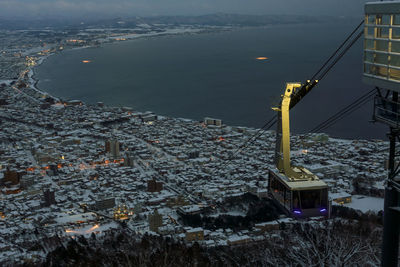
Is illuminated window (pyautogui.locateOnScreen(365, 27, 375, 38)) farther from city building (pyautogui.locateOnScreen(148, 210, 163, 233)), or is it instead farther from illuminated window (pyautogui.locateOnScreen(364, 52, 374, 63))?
city building (pyautogui.locateOnScreen(148, 210, 163, 233))

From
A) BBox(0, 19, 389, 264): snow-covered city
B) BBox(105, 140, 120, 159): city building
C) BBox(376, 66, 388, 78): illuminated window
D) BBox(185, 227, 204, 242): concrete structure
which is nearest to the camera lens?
BBox(376, 66, 388, 78): illuminated window

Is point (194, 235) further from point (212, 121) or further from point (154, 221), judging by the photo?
point (212, 121)

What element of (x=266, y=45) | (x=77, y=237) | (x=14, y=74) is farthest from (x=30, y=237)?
(x=266, y=45)

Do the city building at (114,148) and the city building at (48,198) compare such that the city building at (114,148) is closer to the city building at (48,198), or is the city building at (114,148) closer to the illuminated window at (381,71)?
the city building at (48,198)

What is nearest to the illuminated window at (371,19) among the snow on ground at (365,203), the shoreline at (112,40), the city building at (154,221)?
the city building at (154,221)

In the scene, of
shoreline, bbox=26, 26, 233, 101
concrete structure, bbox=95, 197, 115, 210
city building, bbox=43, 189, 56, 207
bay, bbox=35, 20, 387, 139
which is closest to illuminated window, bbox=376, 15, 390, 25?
concrete structure, bbox=95, 197, 115, 210

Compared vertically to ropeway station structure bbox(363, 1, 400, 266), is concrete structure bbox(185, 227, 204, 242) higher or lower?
lower

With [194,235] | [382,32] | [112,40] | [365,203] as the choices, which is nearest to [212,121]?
[365,203]
